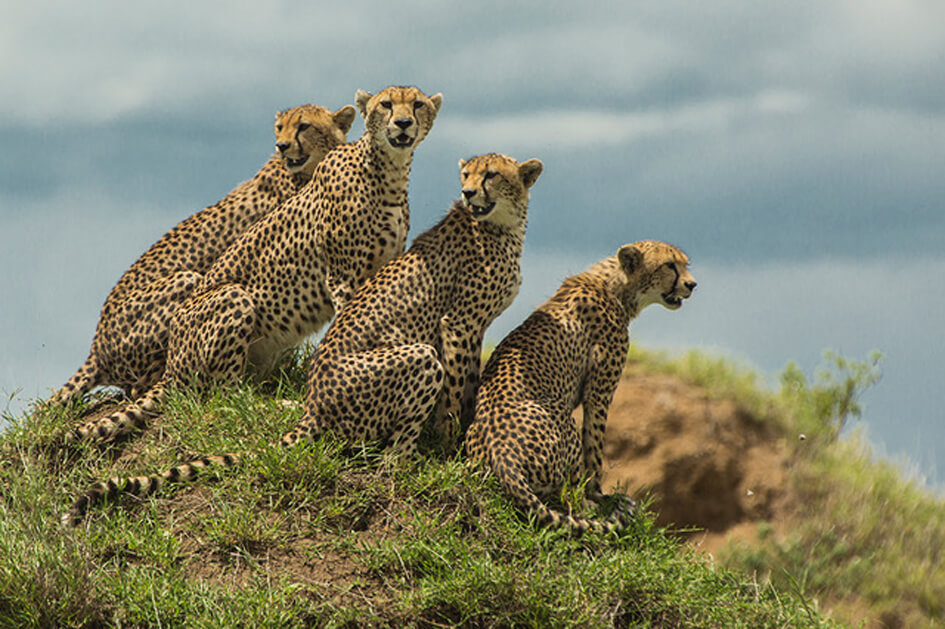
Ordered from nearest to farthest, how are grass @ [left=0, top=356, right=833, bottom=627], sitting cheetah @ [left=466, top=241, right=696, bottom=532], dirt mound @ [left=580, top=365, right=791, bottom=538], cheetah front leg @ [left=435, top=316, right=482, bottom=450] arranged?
grass @ [left=0, top=356, right=833, bottom=627] → sitting cheetah @ [left=466, top=241, right=696, bottom=532] → cheetah front leg @ [left=435, top=316, right=482, bottom=450] → dirt mound @ [left=580, top=365, right=791, bottom=538]

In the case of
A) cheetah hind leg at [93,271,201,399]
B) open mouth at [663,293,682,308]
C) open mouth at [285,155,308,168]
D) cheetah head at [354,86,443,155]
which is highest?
cheetah head at [354,86,443,155]

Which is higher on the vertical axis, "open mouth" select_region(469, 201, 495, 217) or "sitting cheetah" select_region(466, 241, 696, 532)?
"open mouth" select_region(469, 201, 495, 217)

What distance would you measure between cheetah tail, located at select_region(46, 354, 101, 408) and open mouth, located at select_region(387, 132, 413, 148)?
275cm

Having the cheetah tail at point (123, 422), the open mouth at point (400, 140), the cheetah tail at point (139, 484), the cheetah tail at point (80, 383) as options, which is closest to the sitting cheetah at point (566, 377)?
the open mouth at point (400, 140)

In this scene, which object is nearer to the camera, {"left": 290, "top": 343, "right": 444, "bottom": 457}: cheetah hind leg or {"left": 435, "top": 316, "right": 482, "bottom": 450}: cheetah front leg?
{"left": 290, "top": 343, "right": 444, "bottom": 457}: cheetah hind leg

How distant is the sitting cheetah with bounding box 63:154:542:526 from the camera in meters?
6.18

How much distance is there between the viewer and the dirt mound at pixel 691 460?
892cm

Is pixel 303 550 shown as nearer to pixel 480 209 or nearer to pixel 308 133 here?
pixel 480 209

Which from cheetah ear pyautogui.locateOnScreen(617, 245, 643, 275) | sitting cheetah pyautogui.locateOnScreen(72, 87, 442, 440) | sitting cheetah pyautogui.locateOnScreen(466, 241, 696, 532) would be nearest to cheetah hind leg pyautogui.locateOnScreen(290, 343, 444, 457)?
sitting cheetah pyautogui.locateOnScreen(466, 241, 696, 532)

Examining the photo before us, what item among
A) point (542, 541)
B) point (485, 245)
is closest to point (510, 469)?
point (542, 541)

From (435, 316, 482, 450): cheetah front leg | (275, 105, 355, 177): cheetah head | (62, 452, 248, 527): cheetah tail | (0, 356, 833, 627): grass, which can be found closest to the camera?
(0, 356, 833, 627): grass

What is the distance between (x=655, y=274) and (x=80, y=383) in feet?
13.4

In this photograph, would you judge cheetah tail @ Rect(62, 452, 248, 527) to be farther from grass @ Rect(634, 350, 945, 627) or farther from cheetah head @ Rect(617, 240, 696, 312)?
grass @ Rect(634, 350, 945, 627)

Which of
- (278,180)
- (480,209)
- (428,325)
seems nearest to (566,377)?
(428,325)
